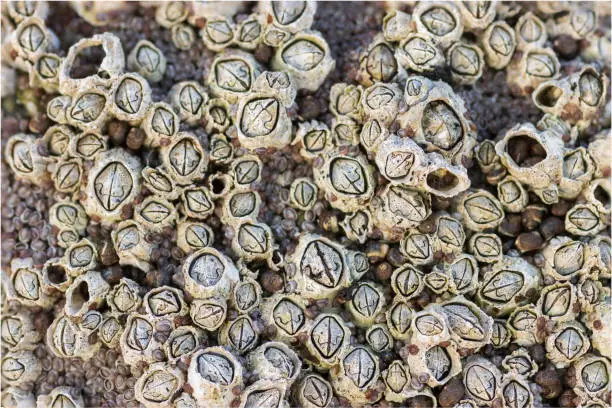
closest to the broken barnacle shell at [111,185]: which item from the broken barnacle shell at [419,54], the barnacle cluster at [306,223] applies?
the barnacle cluster at [306,223]

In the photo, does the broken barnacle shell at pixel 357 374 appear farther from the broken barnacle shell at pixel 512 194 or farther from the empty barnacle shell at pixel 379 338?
the broken barnacle shell at pixel 512 194

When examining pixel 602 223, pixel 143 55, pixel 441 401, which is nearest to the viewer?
pixel 441 401

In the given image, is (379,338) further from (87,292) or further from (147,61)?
(147,61)

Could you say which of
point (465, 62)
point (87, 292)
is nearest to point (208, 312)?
point (87, 292)

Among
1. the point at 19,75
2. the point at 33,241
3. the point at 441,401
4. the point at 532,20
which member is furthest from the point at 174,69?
the point at 441,401

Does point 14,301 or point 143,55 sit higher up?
point 143,55

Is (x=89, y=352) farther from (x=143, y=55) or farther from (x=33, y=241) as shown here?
(x=143, y=55)

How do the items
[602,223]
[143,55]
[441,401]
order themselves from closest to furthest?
[441,401]
[602,223]
[143,55]
